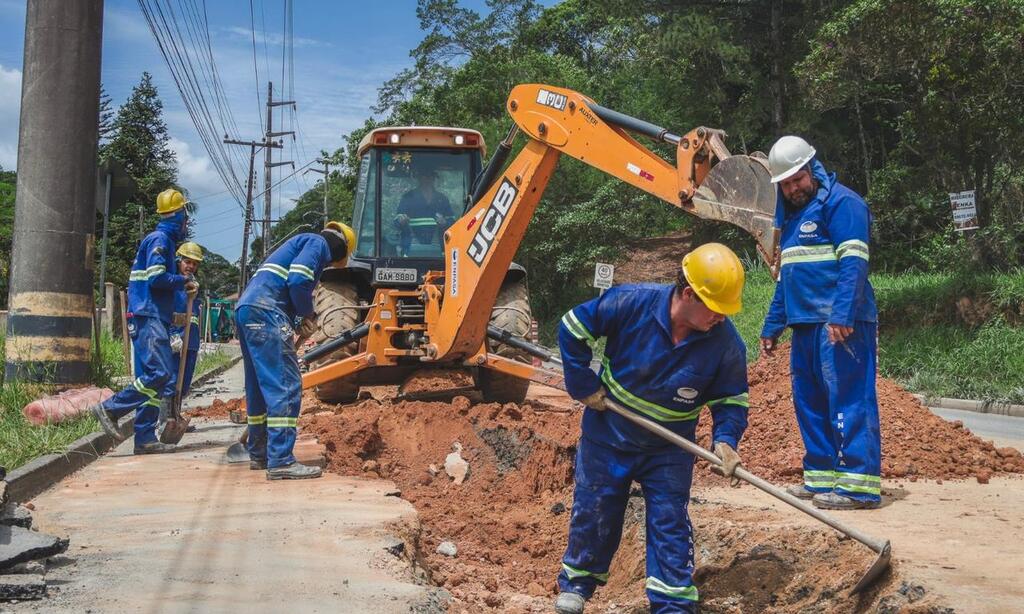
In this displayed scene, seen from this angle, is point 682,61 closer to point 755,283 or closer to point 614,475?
point 755,283

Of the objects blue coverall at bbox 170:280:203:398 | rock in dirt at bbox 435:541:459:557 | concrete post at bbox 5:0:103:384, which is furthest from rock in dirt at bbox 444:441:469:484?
concrete post at bbox 5:0:103:384

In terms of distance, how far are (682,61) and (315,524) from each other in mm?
21294

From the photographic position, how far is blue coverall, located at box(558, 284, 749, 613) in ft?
14.0

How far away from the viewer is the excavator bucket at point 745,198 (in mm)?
5961

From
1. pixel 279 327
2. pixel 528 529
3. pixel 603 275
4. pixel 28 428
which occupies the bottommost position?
pixel 528 529

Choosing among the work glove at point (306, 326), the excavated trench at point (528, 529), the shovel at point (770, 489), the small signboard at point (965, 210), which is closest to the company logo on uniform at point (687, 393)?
the shovel at point (770, 489)

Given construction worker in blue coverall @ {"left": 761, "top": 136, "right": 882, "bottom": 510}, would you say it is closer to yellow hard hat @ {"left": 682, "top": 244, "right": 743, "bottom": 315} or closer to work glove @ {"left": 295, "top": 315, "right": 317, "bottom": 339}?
yellow hard hat @ {"left": 682, "top": 244, "right": 743, "bottom": 315}

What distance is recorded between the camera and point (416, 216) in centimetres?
1067

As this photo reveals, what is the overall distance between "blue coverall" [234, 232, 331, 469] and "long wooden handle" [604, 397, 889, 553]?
3214 mm

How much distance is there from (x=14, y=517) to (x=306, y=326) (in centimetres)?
352

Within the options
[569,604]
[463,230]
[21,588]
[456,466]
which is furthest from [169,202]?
[569,604]

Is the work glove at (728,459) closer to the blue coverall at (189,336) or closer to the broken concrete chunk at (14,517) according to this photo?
the broken concrete chunk at (14,517)

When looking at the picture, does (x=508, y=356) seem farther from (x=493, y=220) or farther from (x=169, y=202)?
(x=169, y=202)

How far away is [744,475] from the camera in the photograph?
4.30 m
